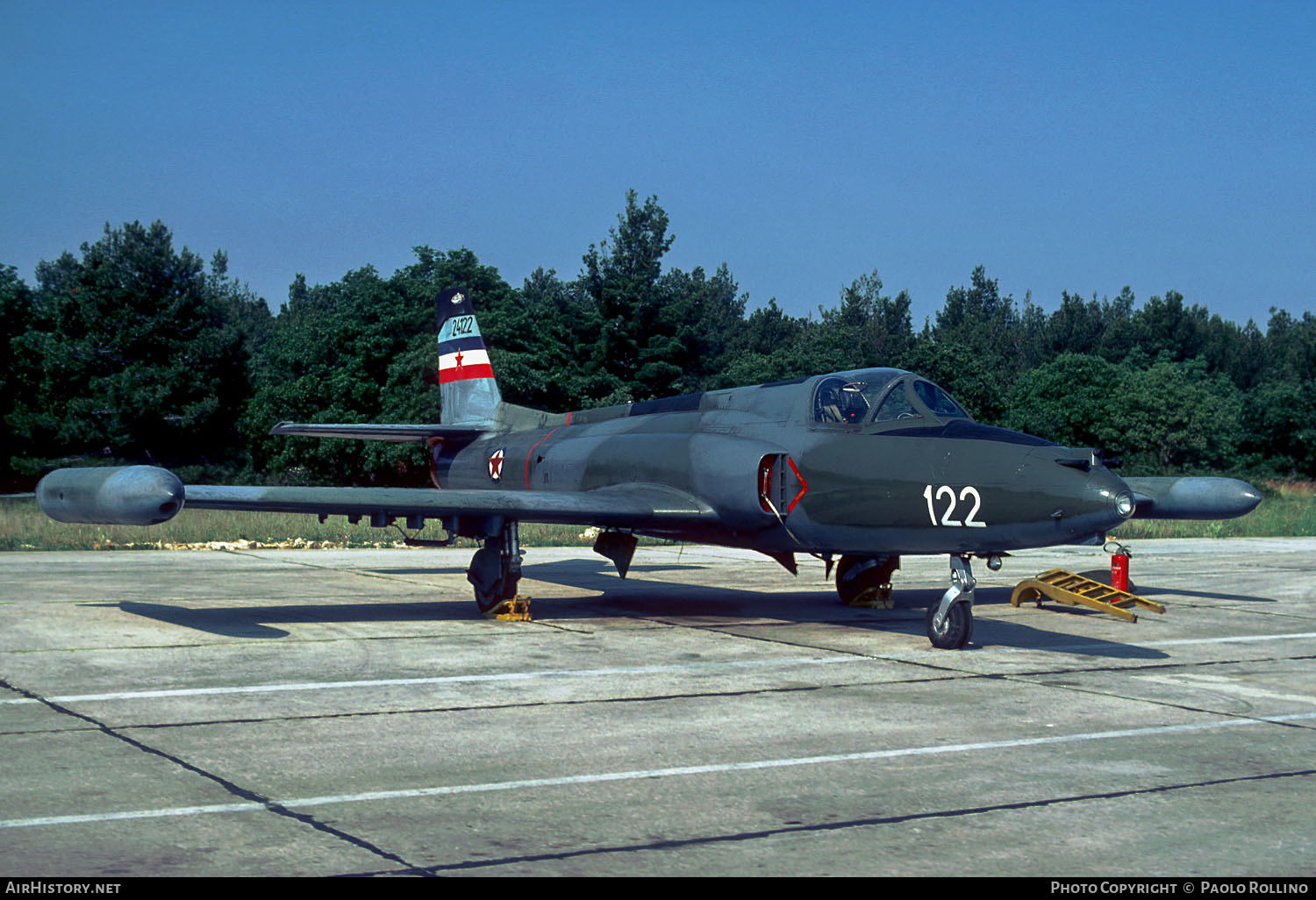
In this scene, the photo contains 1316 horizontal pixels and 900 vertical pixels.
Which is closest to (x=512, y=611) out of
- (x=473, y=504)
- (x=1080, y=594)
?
(x=473, y=504)

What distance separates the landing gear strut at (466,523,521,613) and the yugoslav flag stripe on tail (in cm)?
648

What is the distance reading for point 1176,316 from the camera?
3954 inches

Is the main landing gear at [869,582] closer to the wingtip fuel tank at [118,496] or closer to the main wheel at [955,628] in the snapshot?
the main wheel at [955,628]

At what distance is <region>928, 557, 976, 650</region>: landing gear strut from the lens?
11734 millimetres

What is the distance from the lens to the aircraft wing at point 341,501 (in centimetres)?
1092

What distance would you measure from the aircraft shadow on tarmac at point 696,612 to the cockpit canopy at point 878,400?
95.5 inches

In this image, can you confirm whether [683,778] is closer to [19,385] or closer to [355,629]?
[355,629]

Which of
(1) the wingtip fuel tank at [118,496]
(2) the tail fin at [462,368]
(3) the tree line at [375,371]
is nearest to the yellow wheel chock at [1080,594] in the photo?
(2) the tail fin at [462,368]

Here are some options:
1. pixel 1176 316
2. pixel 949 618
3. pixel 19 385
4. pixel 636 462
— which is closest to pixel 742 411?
pixel 636 462

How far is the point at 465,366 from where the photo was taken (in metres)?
20.4

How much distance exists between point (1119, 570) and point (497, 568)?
905cm

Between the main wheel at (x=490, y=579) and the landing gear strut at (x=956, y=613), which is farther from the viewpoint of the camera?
the main wheel at (x=490, y=579)

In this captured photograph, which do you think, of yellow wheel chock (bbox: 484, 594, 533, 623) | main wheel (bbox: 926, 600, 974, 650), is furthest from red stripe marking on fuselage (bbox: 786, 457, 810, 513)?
yellow wheel chock (bbox: 484, 594, 533, 623)

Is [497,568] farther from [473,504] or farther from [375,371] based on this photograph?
[375,371]
